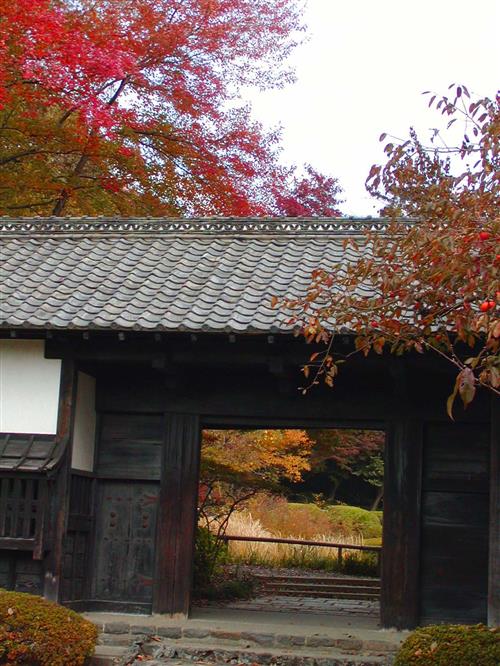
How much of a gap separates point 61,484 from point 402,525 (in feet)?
13.1

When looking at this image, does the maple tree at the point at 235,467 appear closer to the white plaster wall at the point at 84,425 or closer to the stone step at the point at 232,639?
the white plaster wall at the point at 84,425

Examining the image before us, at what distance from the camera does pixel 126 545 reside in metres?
12.0

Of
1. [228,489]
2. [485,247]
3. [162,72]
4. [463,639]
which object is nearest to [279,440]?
[228,489]

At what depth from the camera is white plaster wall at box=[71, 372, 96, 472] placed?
11.8 metres

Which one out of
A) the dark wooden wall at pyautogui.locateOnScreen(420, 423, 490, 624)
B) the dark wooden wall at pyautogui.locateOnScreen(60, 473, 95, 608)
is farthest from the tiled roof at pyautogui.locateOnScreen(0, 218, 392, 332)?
the dark wooden wall at pyautogui.locateOnScreen(420, 423, 490, 624)

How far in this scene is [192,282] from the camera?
1238 centimetres

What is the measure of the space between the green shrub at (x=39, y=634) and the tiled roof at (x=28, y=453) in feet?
6.18

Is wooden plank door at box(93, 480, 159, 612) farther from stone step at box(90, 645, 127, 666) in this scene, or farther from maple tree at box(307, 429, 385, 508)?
maple tree at box(307, 429, 385, 508)

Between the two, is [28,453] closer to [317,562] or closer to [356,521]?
[317,562]

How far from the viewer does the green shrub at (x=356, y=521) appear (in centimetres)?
2692

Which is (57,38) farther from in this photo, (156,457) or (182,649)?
(182,649)

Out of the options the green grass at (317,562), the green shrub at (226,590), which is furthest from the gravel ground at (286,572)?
the green shrub at (226,590)

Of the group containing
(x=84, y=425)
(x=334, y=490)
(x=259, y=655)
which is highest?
(x=84, y=425)

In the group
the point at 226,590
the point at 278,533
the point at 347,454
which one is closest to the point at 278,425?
the point at 226,590
